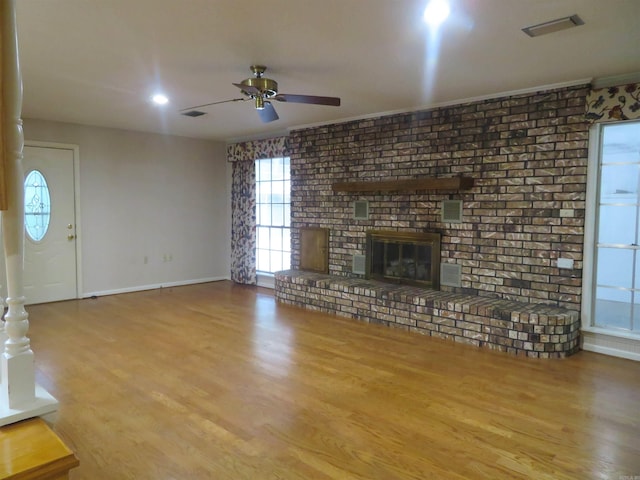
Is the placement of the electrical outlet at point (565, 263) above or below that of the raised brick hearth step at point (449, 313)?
above

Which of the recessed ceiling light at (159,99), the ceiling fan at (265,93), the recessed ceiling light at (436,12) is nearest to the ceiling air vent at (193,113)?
the recessed ceiling light at (159,99)

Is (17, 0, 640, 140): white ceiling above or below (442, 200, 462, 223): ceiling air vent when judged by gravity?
above

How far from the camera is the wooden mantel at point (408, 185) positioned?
4637 mm

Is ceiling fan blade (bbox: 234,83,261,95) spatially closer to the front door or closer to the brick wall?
the brick wall

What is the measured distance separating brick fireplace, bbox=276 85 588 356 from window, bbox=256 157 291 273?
1.20m

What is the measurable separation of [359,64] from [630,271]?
3069mm

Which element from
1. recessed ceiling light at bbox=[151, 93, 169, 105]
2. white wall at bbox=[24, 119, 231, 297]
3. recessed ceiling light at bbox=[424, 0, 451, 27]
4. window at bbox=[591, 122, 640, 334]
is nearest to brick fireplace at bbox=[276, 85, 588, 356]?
window at bbox=[591, 122, 640, 334]

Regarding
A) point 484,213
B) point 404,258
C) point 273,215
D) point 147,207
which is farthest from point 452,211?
point 147,207

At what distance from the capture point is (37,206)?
19.2 ft

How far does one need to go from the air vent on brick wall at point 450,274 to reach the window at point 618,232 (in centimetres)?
128

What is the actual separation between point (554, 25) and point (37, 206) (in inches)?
244

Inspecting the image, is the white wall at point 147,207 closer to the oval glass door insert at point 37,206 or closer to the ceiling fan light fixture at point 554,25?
the oval glass door insert at point 37,206

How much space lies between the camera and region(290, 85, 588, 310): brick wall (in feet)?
13.5

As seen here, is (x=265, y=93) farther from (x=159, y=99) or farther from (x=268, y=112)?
(x=159, y=99)
